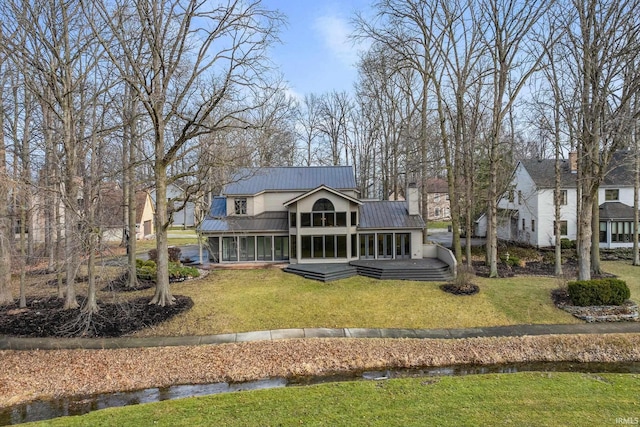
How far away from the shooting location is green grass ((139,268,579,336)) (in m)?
13.1

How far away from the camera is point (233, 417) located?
7074 mm

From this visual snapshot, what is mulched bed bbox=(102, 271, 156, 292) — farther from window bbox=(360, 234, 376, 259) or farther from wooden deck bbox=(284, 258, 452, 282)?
window bbox=(360, 234, 376, 259)

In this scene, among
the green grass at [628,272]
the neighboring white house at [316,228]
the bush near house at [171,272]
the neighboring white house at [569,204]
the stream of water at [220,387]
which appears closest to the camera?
the stream of water at [220,387]

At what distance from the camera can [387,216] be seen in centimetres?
2278

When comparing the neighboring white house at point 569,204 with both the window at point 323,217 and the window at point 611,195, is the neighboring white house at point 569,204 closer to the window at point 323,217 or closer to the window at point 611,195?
the window at point 611,195

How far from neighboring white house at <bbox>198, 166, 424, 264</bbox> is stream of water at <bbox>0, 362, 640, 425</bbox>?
11760 mm

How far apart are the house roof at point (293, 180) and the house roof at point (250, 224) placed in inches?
71.8

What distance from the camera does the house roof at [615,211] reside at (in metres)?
26.7

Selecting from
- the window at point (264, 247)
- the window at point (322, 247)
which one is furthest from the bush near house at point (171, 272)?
the window at point (322, 247)

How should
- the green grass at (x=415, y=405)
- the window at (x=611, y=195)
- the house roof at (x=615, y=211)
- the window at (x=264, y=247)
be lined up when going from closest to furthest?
the green grass at (x=415, y=405), the window at (x=264, y=247), the house roof at (x=615, y=211), the window at (x=611, y=195)

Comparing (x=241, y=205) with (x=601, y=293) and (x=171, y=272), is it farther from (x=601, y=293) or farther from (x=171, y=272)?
(x=601, y=293)

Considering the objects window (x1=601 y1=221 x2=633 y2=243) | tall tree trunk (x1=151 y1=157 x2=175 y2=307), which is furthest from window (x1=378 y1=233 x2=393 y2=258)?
window (x1=601 y1=221 x2=633 y2=243)

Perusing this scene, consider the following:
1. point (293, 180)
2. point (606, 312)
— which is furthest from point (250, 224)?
point (606, 312)

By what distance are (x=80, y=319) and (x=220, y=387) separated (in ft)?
21.6
